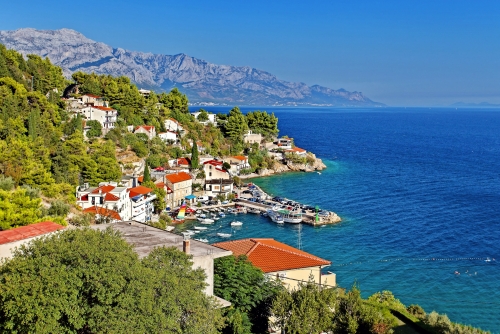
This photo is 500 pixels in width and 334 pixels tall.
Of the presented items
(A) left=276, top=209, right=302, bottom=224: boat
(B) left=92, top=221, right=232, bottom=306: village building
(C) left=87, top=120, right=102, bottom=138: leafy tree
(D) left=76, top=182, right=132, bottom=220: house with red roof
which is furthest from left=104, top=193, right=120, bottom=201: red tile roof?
(C) left=87, top=120, right=102, bottom=138: leafy tree

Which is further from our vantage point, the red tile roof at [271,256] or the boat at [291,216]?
the boat at [291,216]

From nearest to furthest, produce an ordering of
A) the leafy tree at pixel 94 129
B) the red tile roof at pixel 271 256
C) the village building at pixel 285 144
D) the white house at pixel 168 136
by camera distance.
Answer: the red tile roof at pixel 271 256, the leafy tree at pixel 94 129, the white house at pixel 168 136, the village building at pixel 285 144

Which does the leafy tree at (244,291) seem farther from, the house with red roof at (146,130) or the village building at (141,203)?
the house with red roof at (146,130)

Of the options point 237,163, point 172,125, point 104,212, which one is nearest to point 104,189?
point 104,212

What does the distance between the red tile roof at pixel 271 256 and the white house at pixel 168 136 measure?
3546cm

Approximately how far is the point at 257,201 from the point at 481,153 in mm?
54683

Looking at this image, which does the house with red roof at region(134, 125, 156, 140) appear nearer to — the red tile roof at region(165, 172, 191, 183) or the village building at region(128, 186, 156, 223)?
the red tile roof at region(165, 172, 191, 183)

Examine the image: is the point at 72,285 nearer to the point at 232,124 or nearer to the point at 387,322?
the point at 387,322

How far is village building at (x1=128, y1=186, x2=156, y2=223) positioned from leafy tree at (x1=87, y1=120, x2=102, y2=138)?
13.2m

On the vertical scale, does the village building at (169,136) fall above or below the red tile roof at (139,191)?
above

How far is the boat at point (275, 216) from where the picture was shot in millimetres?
36469

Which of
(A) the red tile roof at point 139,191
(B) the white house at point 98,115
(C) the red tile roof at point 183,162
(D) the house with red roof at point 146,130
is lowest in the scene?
(A) the red tile roof at point 139,191

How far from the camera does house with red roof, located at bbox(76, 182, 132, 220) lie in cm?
2991

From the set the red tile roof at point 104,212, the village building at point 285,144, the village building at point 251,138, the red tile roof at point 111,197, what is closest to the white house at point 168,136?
the village building at point 251,138
